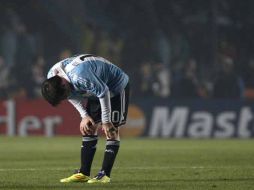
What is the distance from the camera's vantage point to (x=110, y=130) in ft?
33.9

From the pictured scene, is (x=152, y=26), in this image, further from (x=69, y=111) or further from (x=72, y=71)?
(x=72, y=71)

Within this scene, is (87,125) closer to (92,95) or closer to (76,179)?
(92,95)

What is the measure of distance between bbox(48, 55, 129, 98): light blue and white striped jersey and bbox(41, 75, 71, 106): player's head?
21 cm

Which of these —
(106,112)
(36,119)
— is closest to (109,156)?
(106,112)

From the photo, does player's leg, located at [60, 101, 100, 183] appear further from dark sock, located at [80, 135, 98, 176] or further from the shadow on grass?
the shadow on grass

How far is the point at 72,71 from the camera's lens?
393 inches

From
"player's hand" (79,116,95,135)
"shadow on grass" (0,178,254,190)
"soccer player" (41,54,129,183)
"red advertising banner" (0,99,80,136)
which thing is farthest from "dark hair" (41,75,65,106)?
"red advertising banner" (0,99,80,136)

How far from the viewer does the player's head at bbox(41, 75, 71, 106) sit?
966 centimetres

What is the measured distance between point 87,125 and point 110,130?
0.35 metres

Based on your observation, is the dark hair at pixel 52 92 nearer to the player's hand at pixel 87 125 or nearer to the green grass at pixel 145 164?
the player's hand at pixel 87 125

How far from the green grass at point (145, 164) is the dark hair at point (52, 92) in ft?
3.16

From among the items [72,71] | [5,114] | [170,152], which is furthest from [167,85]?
[72,71]

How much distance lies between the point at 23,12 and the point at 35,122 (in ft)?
10.1

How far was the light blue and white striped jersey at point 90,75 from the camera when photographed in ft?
32.5
